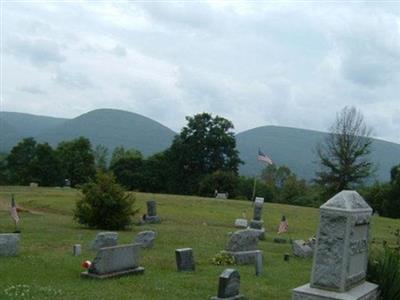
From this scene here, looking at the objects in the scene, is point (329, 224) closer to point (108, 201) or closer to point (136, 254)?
point (136, 254)

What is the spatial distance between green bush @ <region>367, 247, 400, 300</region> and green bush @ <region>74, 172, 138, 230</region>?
18.3 m

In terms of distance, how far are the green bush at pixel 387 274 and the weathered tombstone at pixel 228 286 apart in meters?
2.71

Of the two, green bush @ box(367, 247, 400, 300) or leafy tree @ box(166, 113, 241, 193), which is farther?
leafy tree @ box(166, 113, 241, 193)

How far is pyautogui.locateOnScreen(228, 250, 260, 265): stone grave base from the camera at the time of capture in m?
18.0

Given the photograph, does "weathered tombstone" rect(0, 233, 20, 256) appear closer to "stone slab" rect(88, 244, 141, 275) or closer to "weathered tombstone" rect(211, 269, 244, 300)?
"stone slab" rect(88, 244, 141, 275)

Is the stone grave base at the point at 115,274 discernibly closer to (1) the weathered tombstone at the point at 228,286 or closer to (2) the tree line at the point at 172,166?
(1) the weathered tombstone at the point at 228,286

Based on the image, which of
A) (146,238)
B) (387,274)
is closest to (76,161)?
(146,238)

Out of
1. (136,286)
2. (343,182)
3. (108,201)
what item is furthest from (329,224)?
(343,182)

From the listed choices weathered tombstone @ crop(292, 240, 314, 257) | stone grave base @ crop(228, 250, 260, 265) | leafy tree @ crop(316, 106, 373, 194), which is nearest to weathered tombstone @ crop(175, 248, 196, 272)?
stone grave base @ crop(228, 250, 260, 265)

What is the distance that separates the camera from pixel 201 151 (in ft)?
274

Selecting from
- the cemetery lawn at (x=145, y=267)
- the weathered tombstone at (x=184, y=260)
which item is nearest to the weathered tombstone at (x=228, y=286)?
the cemetery lawn at (x=145, y=267)

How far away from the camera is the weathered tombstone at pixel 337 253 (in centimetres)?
932

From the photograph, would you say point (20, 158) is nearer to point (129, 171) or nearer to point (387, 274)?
point (129, 171)

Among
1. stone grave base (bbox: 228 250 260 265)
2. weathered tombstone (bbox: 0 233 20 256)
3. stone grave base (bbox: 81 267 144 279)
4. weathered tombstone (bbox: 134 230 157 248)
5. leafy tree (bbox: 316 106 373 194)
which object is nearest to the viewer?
stone grave base (bbox: 81 267 144 279)
